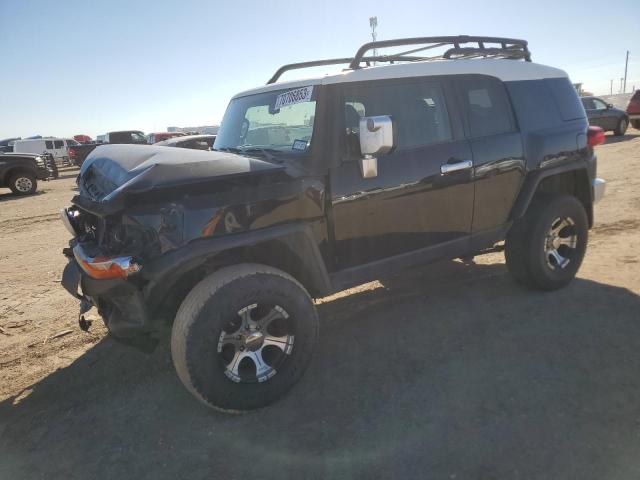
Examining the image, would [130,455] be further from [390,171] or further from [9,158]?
[9,158]

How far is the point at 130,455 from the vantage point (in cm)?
241

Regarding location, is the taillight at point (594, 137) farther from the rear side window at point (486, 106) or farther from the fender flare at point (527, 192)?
the rear side window at point (486, 106)

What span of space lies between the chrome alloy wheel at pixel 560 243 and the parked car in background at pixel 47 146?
32691 mm

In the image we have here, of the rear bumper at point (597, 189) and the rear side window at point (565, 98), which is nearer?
the rear side window at point (565, 98)

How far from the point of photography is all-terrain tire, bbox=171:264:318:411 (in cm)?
241

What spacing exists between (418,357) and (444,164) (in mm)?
1446

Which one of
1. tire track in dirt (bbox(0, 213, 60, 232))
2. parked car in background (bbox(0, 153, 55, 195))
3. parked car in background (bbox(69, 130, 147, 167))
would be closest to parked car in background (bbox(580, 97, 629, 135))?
tire track in dirt (bbox(0, 213, 60, 232))

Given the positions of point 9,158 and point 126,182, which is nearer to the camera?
point 126,182

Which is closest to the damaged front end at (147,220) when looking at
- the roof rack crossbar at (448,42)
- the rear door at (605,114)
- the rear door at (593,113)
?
the roof rack crossbar at (448,42)

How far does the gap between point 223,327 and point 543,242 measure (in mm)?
2916

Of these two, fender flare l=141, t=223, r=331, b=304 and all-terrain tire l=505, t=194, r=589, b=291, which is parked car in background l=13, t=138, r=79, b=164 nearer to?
fender flare l=141, t=223, r=331, b=304

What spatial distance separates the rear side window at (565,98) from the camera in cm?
396

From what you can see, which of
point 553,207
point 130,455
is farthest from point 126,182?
point 553,207

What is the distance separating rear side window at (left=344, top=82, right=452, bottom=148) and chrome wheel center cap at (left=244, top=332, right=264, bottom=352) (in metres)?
1.43
